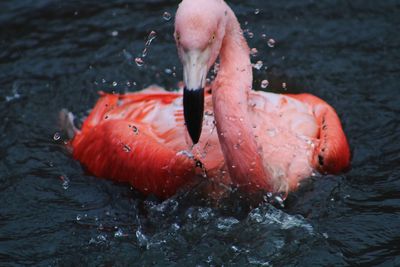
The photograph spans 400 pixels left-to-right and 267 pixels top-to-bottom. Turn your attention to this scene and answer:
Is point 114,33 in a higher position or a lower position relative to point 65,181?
higher

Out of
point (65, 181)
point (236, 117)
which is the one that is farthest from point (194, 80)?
point (65, 181)

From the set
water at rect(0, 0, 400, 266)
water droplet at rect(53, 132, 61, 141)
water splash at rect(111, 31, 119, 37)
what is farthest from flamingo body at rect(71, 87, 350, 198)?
water splash at rect(111, 31, 119, 37)

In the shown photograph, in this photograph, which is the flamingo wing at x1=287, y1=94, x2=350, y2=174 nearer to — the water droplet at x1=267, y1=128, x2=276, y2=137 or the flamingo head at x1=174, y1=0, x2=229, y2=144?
the water droplet at x1=267, y1=128, x2=276, y2=137

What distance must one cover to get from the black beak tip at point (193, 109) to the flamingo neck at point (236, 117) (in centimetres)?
25

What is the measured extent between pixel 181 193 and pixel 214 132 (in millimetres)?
429

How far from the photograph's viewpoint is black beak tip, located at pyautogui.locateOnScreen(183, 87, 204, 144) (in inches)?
165

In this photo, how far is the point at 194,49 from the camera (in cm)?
419

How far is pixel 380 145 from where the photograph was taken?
18.3 ft

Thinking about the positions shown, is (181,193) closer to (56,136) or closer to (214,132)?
(214,132)

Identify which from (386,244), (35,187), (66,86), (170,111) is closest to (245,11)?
(66,86)

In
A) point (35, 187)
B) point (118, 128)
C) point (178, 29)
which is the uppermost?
point (178, 29)

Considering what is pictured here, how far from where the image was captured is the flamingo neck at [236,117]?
14.9 feet

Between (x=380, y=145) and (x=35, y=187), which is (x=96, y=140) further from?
(x=380, y=145)

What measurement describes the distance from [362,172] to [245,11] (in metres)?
2.60
